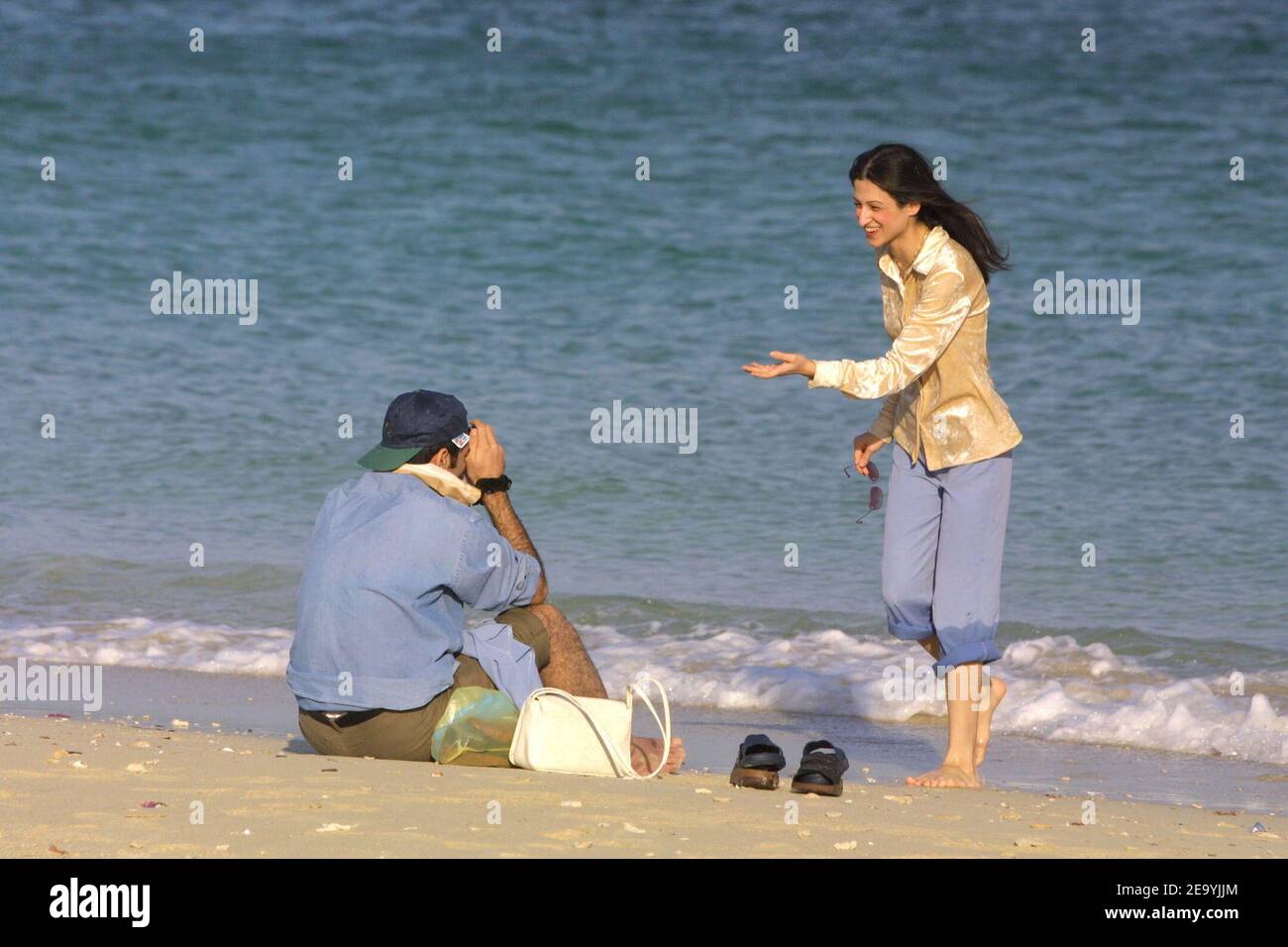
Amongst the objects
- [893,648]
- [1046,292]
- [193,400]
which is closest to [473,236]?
[193,400]

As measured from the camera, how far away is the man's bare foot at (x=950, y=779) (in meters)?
4.50

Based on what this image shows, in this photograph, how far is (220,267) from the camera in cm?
1463

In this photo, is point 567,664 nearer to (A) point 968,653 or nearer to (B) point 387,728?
(B) point 387,728

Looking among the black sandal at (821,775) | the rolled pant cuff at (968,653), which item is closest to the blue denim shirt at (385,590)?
the black sandal at (821,775)

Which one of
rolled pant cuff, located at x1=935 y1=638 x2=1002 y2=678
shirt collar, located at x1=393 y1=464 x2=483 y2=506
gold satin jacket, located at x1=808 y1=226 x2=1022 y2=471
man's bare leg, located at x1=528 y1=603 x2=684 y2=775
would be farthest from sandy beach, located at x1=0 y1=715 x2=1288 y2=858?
gold satin jacket, located at x1=808 y1=226 x2=1022 y2=471

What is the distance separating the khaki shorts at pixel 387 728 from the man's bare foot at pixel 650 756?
42 cm

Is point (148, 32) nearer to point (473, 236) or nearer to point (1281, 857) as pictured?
point (473, 236)

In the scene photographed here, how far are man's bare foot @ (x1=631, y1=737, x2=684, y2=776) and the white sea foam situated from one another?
191 centimetres

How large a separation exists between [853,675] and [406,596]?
2.90m

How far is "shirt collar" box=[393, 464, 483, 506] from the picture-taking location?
4.30 meters

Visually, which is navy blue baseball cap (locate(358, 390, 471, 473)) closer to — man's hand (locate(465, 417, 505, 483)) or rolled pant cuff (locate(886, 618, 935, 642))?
man's hand (locate(465, 417, 505, 483))

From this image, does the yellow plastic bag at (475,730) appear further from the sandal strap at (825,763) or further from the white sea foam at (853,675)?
the white sea foam at (853,675)

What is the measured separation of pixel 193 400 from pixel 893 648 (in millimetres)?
6350

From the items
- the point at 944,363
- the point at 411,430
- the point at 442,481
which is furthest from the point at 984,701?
the point at 411,430
